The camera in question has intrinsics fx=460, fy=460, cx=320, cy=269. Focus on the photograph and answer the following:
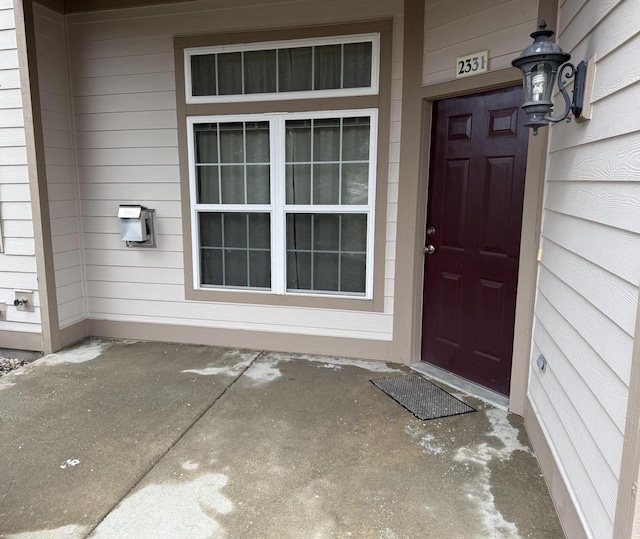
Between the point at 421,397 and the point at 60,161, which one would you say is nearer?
the point at 421,397

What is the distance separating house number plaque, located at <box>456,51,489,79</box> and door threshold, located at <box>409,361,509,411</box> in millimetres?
1984

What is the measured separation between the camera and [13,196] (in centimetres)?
359

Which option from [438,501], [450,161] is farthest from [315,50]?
[438,501]

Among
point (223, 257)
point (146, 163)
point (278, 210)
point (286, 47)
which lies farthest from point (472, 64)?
point (146, 163)

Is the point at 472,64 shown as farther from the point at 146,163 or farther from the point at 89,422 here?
the point at 89,422

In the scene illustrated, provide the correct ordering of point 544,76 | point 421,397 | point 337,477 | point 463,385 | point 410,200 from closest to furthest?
point 544,76, point 337,477, point 421,397, point 463,385, point 410,200

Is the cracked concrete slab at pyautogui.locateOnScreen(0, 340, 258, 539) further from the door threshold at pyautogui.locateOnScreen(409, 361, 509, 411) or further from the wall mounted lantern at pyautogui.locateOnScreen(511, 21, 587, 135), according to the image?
the wall mounted lantern at pyautogui.locateOnScreen(511, 21, 587, 135)

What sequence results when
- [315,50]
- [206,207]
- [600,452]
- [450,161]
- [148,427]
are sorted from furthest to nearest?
[206,207], [315,50], [450,161], [148,427], [600,452]

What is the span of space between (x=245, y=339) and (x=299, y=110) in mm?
1866

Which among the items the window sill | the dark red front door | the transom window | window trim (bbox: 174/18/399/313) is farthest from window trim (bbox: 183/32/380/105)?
the window sill

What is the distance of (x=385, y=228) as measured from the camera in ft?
11.2

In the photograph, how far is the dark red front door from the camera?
2756 millimetres

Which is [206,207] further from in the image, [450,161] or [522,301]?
[522,301]

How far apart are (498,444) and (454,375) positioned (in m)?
0.86
